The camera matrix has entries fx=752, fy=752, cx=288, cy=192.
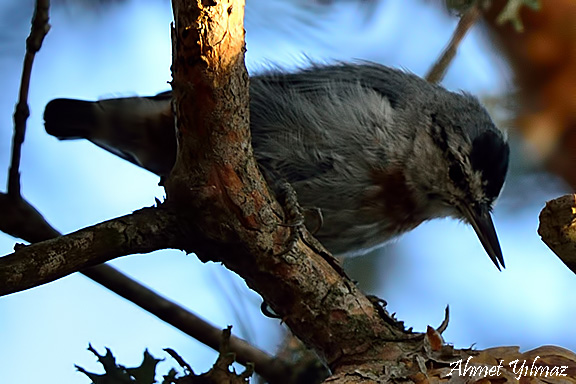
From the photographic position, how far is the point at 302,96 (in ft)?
5.17

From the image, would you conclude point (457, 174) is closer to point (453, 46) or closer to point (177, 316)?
point (453, 46)

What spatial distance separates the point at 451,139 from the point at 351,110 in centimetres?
27

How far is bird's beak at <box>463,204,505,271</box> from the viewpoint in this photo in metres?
1.57

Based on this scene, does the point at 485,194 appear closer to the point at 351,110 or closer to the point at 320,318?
the point at 351,110

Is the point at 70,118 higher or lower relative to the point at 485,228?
higher

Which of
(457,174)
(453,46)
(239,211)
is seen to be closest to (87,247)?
(239,211)

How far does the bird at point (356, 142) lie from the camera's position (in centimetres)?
149

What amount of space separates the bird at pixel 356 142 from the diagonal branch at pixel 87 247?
0.35 meters

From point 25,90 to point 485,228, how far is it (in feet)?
3.14

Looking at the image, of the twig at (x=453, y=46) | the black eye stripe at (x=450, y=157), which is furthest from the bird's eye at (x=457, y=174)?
the twig at (x=453, y=46)

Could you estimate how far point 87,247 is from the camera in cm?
98

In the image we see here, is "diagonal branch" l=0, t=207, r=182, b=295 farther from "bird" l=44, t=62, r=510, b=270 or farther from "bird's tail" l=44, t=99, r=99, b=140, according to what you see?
"bird's tail" l=44, t=99, r=99, b=140

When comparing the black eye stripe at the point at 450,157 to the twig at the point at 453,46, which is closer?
the black eye stripe at the point at 450,157

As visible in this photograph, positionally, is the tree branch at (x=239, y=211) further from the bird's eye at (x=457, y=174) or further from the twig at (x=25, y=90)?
the bird's eye at (x=457, y=174)
